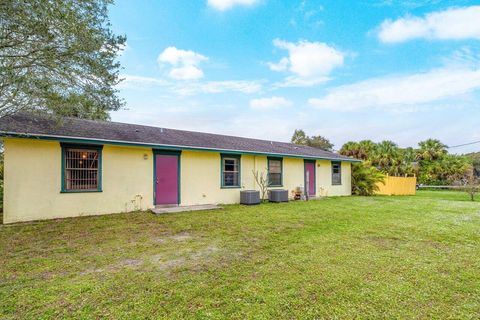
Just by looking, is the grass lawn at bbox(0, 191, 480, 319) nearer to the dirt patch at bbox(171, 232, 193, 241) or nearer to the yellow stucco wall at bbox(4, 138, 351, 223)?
the dirt patch at bbox(171, 232, 193, 241)

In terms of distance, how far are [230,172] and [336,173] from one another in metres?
7.81

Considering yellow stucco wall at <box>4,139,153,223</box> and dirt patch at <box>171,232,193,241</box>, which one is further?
yellow stucco wall at <box>4,139,153,223</box>

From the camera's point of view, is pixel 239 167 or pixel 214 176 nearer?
pixel 214 176

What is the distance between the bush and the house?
6554 mm

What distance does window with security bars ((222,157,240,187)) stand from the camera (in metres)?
10.9

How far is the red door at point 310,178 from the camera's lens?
13688mm

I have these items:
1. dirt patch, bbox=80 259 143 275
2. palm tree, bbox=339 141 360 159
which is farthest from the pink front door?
palm tree, bbox=339 141 360 159

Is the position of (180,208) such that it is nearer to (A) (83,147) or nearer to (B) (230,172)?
(B) (230,172)

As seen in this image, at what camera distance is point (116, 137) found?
339 inches

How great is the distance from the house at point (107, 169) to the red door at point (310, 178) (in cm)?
204

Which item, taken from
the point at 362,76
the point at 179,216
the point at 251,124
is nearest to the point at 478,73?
the point at 362,76

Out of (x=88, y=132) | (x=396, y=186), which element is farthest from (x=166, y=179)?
(x=396, y=186)

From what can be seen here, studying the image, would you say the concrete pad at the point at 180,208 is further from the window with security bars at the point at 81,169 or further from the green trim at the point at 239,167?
the window with security bars at the point at 81,169

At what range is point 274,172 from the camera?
12.6 meters
